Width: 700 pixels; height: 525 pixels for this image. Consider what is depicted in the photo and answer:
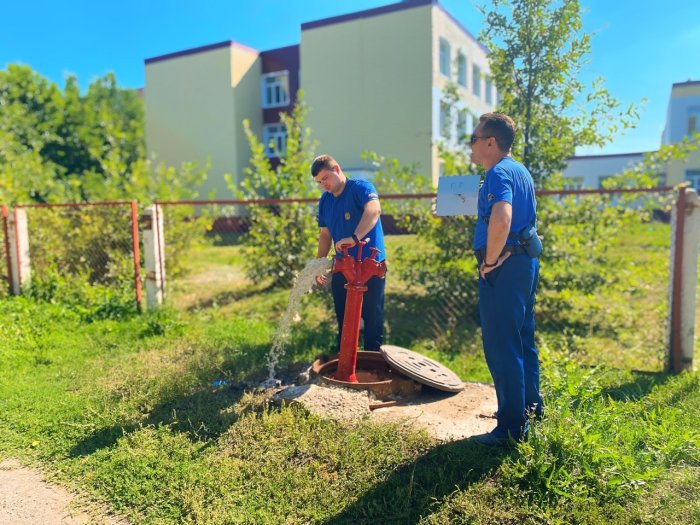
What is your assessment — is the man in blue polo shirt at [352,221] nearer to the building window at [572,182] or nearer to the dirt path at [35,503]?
the dirt path at [35,503]

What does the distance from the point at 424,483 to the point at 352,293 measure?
4.55 ft

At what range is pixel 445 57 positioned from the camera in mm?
21344

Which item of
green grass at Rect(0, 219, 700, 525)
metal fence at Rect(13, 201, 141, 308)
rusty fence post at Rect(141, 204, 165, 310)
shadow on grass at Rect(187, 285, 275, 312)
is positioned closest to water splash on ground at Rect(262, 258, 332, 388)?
green grass at Rect(0, 219, 700, 525)

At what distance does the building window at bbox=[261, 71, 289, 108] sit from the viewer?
25.1 metres

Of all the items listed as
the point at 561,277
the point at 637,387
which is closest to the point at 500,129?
the point at 637,387

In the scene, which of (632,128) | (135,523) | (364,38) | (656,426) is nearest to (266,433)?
(135,523)

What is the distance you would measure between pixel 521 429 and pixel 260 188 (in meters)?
6.69

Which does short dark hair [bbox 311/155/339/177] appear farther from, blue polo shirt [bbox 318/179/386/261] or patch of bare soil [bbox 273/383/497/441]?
patch of bare soil [bbox 273/383/497/441]

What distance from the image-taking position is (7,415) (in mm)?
3770

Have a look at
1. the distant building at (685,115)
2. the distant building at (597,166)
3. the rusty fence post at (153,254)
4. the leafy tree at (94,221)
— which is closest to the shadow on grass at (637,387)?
the rusty fence post at (153,254)

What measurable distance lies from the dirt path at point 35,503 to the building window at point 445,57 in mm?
20480

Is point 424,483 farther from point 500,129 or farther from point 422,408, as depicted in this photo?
point 500,129

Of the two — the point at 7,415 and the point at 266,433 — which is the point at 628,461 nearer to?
the point at 266,433

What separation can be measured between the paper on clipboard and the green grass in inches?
44.4
